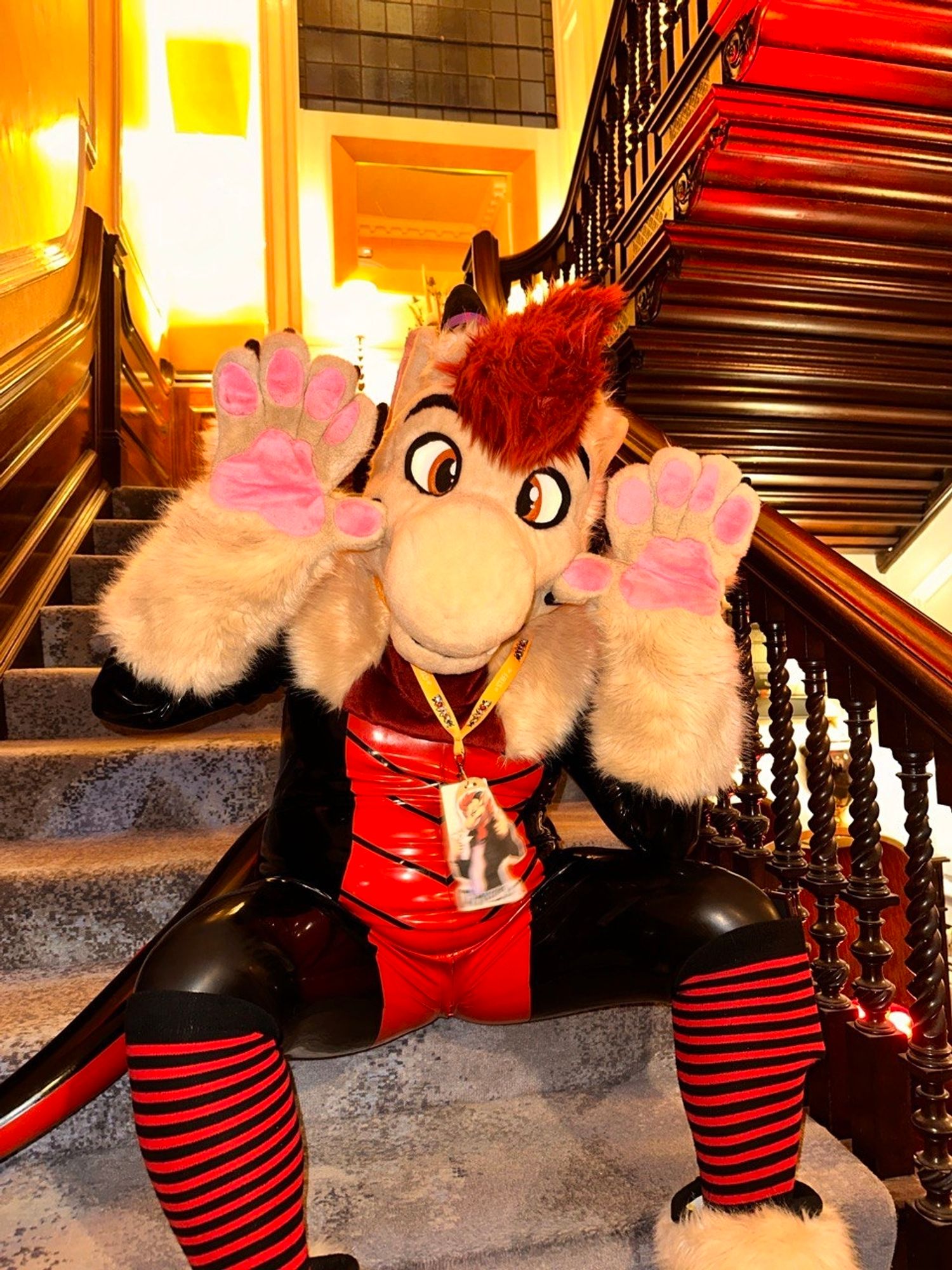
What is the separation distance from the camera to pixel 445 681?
1.06 m

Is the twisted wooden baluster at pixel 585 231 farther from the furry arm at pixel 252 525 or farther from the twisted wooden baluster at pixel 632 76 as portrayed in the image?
the furry arm at pixel 252 525

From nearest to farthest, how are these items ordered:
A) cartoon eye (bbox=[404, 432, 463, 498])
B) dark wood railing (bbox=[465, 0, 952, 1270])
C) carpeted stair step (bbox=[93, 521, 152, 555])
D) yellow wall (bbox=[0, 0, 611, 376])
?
A: cartoon eye (bbox=[404, 432, 463, 498])
dark wood railing (bbox=[465, 0, 952, 1270])
carpeted stair step (bbox=[93, 521, 152, 555])
yellow wall (bbox=[0, 0, 611, 376])

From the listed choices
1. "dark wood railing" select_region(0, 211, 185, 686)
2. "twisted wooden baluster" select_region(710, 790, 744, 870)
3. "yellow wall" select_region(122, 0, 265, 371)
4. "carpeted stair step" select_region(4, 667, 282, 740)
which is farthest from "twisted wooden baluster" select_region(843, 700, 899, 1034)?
"yellow wall" select_region(122, 0, 265, 371)

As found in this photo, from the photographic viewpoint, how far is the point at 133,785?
5.84ft

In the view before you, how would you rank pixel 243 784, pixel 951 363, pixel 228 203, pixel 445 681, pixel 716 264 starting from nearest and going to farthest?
pixel 445 681, pixel 243 784, pixel 716 264, pixel 951 363, pixel 228 203

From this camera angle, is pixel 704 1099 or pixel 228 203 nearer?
pixel 704 1099

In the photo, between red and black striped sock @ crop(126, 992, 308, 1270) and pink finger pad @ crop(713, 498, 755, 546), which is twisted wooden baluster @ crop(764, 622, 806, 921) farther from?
red and black striped sock @ crop(126, 992, 308, 1270)

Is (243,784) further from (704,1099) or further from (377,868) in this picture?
(704,1099)

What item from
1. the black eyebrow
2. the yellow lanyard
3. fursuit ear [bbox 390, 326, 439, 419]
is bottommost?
the yellow lanyard

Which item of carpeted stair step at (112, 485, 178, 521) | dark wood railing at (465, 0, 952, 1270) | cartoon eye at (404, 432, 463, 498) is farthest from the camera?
carpeted stair step at (112, 485, 178, 521)

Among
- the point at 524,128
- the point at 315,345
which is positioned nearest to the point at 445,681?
the point at 315,345

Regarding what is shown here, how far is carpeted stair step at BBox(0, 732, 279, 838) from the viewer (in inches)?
68.5

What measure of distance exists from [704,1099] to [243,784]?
1.13 metres

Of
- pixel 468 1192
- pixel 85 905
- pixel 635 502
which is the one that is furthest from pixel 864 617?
pixel 85 905
